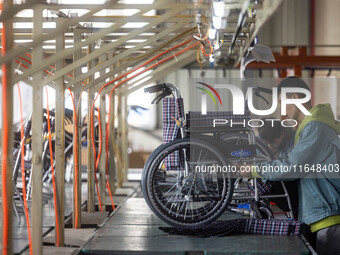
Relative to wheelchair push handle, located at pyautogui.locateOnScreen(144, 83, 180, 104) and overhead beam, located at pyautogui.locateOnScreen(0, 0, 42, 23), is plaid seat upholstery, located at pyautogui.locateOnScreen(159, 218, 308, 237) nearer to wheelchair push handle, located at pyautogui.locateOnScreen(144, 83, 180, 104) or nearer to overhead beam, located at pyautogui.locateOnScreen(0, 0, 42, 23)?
wheelchair push handle, located at pyautogui.locateOnScreen(144, 83, 180, 104)

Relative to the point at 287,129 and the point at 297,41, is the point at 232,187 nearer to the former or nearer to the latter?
the point at 287,129

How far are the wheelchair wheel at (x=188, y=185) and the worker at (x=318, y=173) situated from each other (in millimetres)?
309

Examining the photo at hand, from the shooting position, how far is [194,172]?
149 inches

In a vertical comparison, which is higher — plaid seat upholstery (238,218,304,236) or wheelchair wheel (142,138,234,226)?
wheelchair wheel (142,138,234,226)

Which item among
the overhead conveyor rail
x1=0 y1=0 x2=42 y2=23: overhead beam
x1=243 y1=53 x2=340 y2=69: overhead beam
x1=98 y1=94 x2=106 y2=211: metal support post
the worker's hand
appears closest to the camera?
x1=0 y1=0 x2=42 y2=23: overhead beam

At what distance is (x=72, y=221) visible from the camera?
4566 millimetres

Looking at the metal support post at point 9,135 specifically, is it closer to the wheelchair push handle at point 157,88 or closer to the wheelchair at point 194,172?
the wheelchair at point 194,172

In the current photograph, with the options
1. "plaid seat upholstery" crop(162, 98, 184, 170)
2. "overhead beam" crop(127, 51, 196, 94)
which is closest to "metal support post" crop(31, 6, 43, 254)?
"plaid seat upholstery" crop(162, 98, 184, 170)

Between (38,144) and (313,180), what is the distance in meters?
1.77

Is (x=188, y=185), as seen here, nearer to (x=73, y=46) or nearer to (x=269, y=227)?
(x=269, y=227)

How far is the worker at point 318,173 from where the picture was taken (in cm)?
335

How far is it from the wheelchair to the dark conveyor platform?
0.80ft

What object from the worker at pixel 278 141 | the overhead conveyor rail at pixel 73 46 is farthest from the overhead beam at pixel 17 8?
the worker at pixel 278 141

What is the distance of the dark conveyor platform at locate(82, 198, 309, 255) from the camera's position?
2947 millimetres
